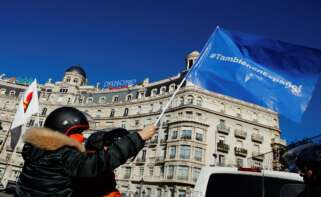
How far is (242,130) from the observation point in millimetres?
45438

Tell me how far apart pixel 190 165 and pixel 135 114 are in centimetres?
1519

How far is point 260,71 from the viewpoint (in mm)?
5254

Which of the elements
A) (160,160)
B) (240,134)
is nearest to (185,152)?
(160,160)

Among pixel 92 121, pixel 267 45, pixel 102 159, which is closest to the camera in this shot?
pixel 102 159

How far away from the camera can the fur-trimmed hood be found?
2.20m

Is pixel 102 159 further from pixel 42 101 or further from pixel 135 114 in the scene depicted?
pixel 42 101

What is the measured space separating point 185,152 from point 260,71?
36.5 meters

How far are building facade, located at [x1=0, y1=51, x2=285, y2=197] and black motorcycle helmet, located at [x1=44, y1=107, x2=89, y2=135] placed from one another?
3703 cm

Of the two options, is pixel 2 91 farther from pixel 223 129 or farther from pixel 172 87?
pixel 223 129

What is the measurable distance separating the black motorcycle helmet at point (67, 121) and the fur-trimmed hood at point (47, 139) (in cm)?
15

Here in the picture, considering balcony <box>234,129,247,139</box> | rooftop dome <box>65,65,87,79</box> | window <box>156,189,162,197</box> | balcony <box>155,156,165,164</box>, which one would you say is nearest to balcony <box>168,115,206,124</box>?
balcony <box>234,129,247,139</box>

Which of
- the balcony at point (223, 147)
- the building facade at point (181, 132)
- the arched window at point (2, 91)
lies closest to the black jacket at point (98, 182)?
the building facade at point (181, 132)

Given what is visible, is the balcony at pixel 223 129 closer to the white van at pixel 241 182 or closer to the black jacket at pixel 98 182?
the white van at pixel 241 182

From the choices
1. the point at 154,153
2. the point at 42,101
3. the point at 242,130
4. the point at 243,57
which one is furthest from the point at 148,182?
the point at 243,57
